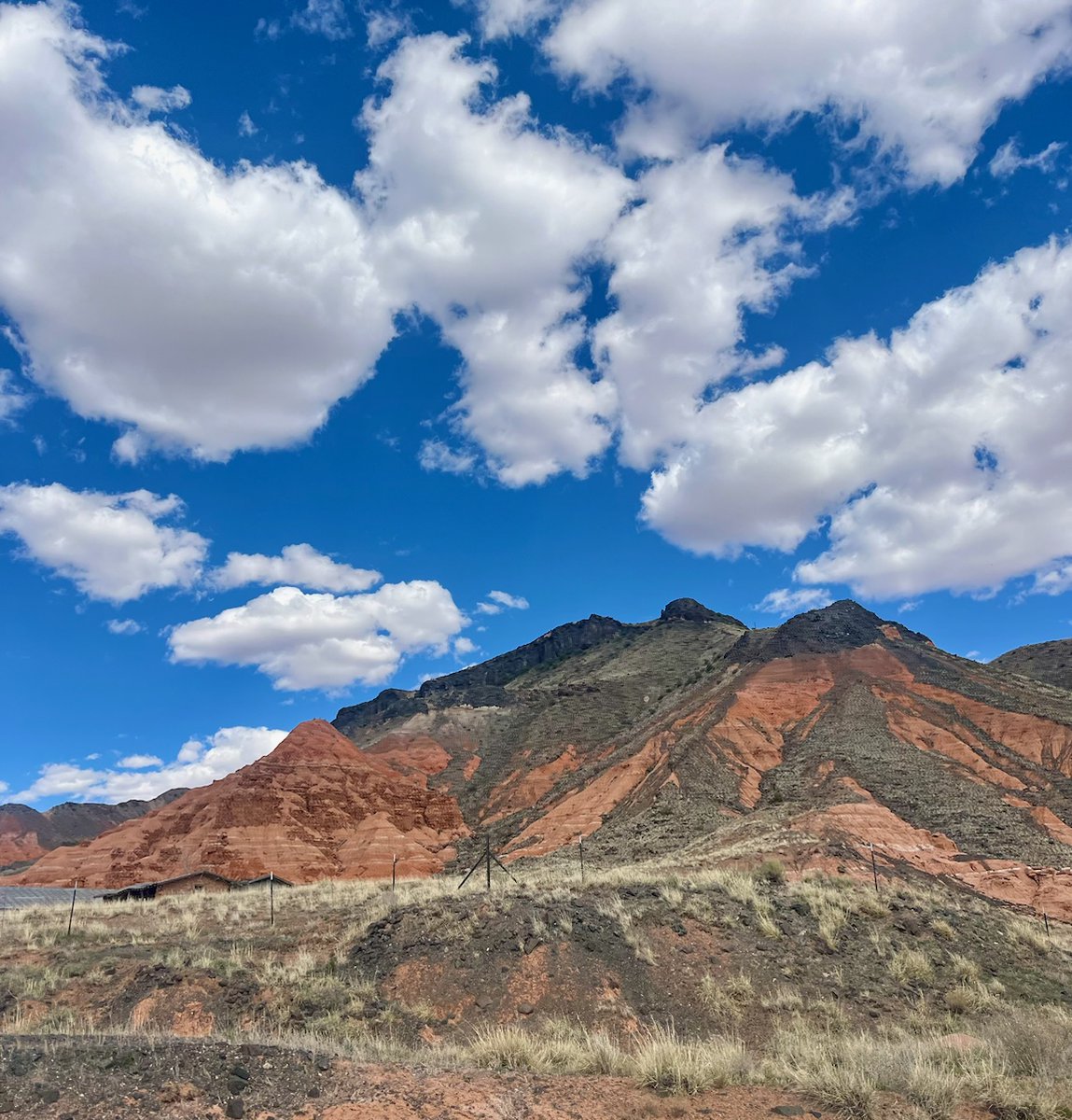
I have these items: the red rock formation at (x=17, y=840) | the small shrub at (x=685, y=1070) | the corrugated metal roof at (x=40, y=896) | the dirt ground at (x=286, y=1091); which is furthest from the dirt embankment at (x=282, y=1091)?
the red rock formation at (x=17, y=840)

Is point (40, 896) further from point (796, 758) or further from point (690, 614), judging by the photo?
point (690, 614)

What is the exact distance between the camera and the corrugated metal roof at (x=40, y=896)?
44972 millimetres

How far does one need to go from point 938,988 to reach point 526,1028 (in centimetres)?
959

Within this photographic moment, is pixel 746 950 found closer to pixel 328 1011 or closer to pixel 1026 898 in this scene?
Result: pixel 328 1011

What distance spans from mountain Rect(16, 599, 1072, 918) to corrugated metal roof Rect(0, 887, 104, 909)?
576 cm

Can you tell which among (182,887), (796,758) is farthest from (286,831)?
(796,758)

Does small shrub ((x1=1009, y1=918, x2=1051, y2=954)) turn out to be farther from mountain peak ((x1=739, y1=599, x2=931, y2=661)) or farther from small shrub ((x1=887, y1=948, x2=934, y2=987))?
mountain peak ((x1=739, y1=599, x2=931, y2=661))

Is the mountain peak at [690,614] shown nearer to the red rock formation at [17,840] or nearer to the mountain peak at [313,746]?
the mountain peak at [313,746]

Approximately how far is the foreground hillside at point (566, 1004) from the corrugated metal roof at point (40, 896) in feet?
70.9

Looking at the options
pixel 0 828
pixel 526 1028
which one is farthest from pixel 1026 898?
pixel 0 828

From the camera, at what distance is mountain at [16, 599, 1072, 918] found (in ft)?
114

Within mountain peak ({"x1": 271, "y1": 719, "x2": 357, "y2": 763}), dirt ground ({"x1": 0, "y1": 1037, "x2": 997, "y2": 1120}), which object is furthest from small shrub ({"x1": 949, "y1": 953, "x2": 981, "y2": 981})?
mountain peak ({"x1": 271, "y1": 719, "x2": 357, "y2": 763})

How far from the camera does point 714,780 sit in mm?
49844

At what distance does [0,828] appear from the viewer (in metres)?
112
